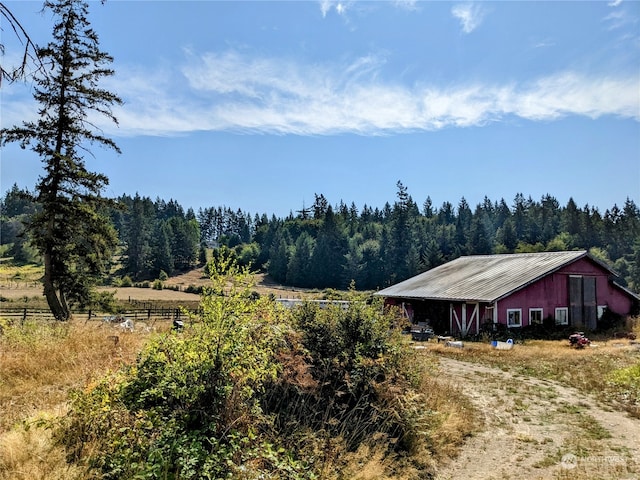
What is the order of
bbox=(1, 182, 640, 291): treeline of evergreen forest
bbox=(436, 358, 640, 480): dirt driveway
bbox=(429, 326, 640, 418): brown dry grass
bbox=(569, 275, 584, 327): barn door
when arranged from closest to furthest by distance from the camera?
bbox=(436, 358, 640, 480): dirt driveway → bbox=(429, 326, 640, 418): brown dry grass → bbox=(569, 275, 584, 327): barn door → bbox=(1, 182, 640, 291): treeline of evergreen forest

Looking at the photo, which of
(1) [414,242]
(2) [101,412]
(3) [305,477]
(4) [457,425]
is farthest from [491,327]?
(1) [414,242]

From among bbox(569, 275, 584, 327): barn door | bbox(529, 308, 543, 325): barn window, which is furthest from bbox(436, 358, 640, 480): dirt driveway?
bbox(569, 275, 584, 327): barn door

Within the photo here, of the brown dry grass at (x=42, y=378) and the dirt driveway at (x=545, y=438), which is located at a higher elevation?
the brown dry grass at (x=42, y=378)

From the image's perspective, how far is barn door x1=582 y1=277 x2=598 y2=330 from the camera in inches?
1093

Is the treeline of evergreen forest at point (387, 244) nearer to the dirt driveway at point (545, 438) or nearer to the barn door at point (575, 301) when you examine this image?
the barn door at point (575, 301)

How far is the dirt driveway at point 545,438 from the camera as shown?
22.3ft

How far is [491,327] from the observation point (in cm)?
2414

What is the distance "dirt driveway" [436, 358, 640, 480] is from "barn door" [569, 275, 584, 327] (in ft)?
54.6

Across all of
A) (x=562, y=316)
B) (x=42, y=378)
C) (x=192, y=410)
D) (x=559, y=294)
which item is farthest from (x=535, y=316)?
(x=42, y=378)

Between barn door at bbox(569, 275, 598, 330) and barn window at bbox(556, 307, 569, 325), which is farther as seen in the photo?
barn door at bbox(569, 275, 598, 330)

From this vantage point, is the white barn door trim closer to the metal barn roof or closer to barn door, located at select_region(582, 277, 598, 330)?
the metal barn roof

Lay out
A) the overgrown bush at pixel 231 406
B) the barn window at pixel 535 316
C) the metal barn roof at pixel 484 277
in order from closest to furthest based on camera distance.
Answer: the overgrown bush at pixel 231 406
the metal barn roof at pixel 484 277
the barn window at pixel 535 316

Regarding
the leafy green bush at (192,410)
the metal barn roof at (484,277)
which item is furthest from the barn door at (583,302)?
the leafy green bush at (192,410)

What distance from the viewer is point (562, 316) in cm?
2684
